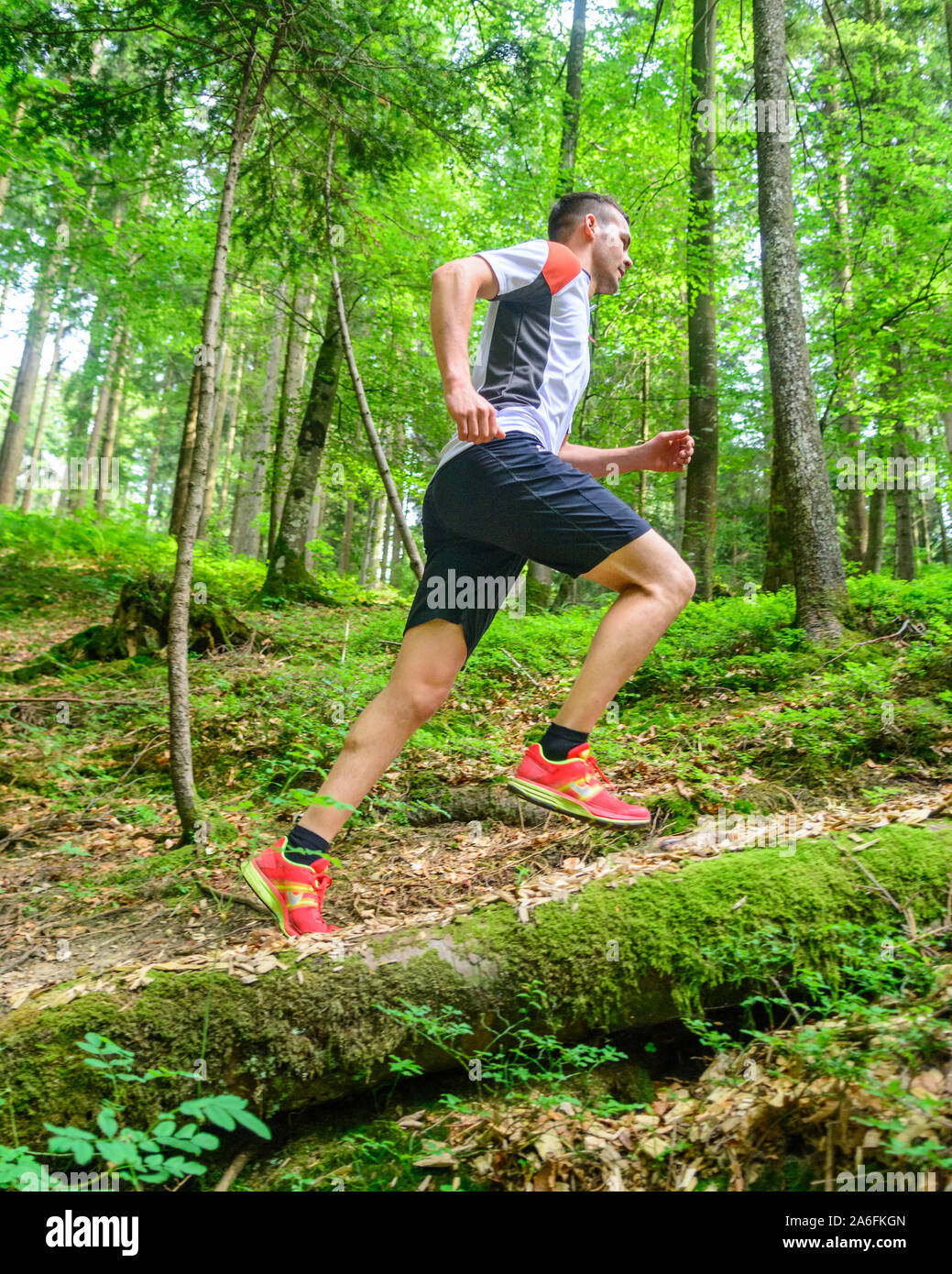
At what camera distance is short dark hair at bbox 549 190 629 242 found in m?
2.68

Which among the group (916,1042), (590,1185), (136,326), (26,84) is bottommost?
(590,1185)

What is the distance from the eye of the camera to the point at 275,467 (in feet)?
39.3

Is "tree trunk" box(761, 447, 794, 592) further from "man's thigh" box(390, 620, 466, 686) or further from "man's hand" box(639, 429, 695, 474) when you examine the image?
"man's thigh" box(390, 620, 466, 686)

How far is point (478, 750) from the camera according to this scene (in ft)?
15.7

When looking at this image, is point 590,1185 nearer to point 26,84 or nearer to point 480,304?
point 26,84

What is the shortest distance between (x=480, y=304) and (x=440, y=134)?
6529mm

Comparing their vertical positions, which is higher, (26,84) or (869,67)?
(869,67)

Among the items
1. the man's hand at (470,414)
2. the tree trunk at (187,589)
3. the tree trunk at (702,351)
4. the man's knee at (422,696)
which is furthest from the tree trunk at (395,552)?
the man's hand at (470,414)

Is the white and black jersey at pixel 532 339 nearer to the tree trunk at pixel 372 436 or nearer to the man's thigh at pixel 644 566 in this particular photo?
the man's thigh at pixel 644 566

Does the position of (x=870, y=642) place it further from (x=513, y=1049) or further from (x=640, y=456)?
(x=513, y=1049)

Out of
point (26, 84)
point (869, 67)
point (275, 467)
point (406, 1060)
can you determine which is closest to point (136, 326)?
point (275, 467)

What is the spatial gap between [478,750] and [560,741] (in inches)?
94.0

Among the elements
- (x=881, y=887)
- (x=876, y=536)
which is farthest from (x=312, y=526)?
(x=881, y=887)

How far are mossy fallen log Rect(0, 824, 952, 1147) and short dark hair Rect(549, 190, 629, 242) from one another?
2.44 metres
